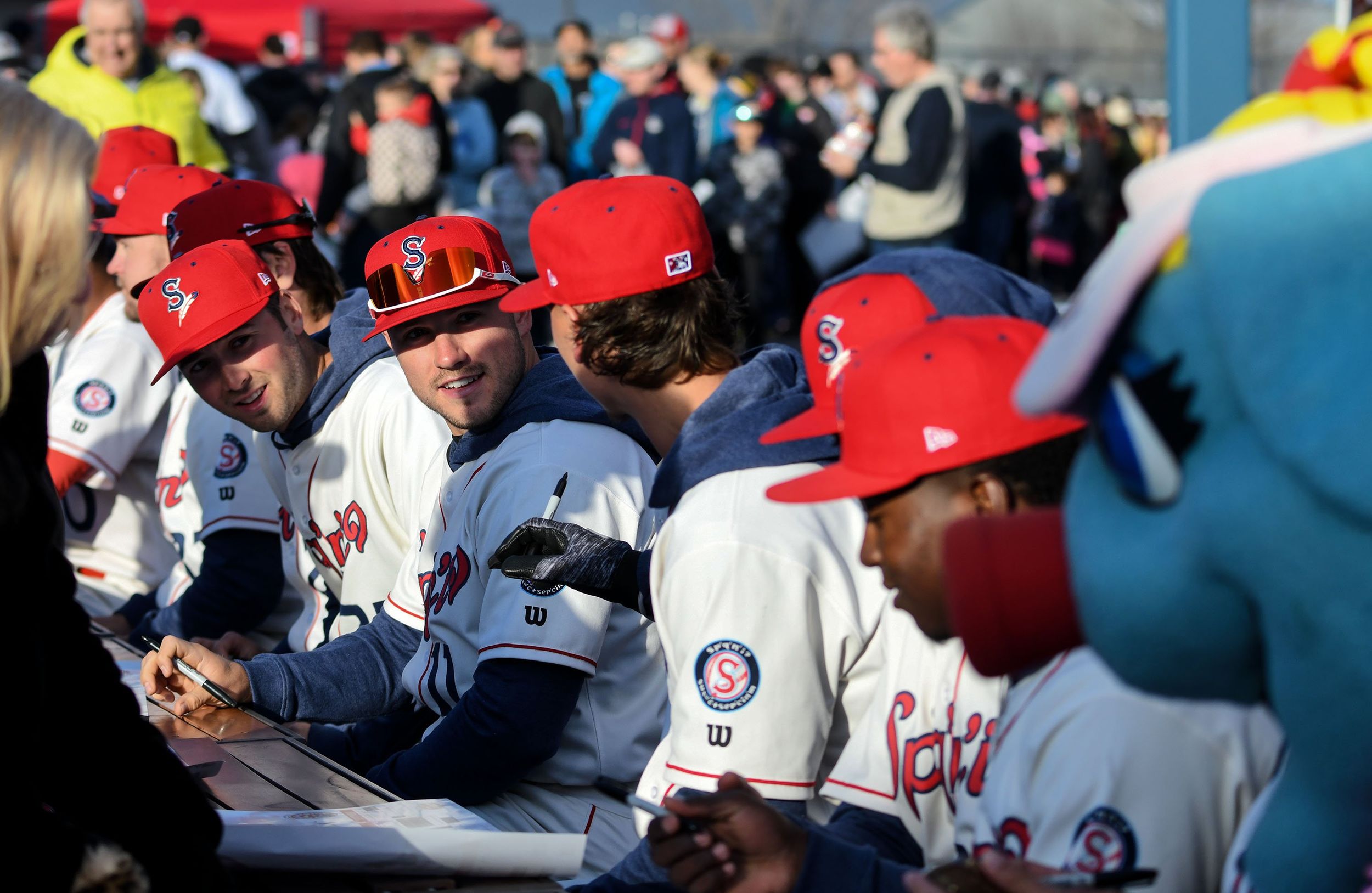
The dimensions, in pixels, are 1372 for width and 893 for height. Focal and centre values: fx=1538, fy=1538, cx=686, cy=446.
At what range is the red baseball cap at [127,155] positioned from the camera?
18.0ft

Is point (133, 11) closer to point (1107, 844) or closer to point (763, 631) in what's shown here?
point (763, 631)

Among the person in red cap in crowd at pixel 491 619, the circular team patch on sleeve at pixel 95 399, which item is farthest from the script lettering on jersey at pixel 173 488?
the person in red cap in crowd at pixel 491 619

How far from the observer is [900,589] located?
6.18 ft

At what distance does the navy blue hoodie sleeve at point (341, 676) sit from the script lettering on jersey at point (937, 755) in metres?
1.58

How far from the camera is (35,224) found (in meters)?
1.64

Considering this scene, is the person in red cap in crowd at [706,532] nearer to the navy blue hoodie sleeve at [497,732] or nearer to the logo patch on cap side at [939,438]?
the navy blue hoodie sleeve at [497,732]

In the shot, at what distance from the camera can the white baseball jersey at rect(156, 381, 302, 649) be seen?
4305 millimetres

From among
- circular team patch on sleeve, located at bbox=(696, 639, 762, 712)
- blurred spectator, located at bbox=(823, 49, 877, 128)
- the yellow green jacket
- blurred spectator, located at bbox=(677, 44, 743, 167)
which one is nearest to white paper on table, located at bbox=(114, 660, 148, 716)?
circular team patch on sleeve, located at bbox=(696, 639, 762, 712)

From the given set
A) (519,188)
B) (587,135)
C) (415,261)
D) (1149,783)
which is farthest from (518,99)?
(1149,783)

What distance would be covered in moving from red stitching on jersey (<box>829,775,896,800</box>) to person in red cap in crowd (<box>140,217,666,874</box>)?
746 mm

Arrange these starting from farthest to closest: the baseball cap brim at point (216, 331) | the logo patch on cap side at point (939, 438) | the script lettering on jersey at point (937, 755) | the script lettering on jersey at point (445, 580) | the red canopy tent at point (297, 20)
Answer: the red canopy tent at point (297, 20), the baseball cap brim at point (216, 331), the script lettering on jersey at point (445, 580), the script lettering on jersey at point (937, 755), the logo patch on cap side at point (939, 438)

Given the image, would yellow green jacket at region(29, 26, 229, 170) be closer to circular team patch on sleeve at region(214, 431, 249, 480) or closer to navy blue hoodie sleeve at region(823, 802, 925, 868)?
circular team patch on sleeve at region(214, 431, 249, 480)

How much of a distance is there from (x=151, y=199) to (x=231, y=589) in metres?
1.41

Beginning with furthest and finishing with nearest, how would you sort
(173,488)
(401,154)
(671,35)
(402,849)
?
(671,35)
(401,154)
(173,488)
(402,849)
